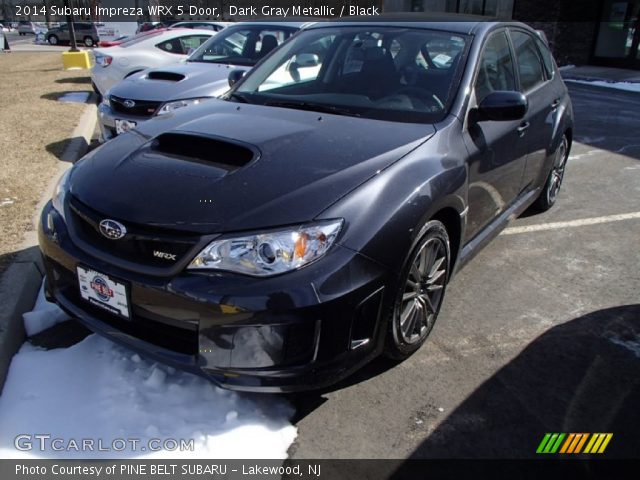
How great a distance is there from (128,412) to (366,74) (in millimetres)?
2384

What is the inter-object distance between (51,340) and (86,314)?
619 mm

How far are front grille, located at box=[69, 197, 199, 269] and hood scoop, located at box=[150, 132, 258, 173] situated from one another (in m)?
0.46

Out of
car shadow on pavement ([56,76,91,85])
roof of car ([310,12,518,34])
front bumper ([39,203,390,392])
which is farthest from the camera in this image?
car shadow on pavement ([56,76,91,85])

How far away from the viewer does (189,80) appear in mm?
6023

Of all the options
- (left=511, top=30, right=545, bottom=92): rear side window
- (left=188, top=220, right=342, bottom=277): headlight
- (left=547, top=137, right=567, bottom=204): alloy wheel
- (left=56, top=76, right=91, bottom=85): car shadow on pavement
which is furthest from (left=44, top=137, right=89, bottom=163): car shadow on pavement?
(left=56, top=76, right=91, bottom=85): car shadow on pavement

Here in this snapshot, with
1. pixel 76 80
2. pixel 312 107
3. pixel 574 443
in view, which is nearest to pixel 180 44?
pixel 76 80

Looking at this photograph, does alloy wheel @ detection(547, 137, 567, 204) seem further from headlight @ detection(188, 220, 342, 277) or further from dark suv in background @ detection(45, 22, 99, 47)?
dark suv in background @ detection(45, 22, 99, 47)

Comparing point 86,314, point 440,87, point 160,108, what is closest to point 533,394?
point 440,87

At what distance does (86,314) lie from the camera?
2.48 m

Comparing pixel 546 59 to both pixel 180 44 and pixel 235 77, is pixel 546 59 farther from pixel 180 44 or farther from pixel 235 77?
pixel 180 44

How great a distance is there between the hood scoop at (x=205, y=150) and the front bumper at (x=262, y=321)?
643 millimetres

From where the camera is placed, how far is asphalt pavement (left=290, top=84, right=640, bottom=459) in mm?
2385

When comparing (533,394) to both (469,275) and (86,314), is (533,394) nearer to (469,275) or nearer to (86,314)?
(469,275)

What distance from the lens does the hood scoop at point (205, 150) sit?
8.32 feet
